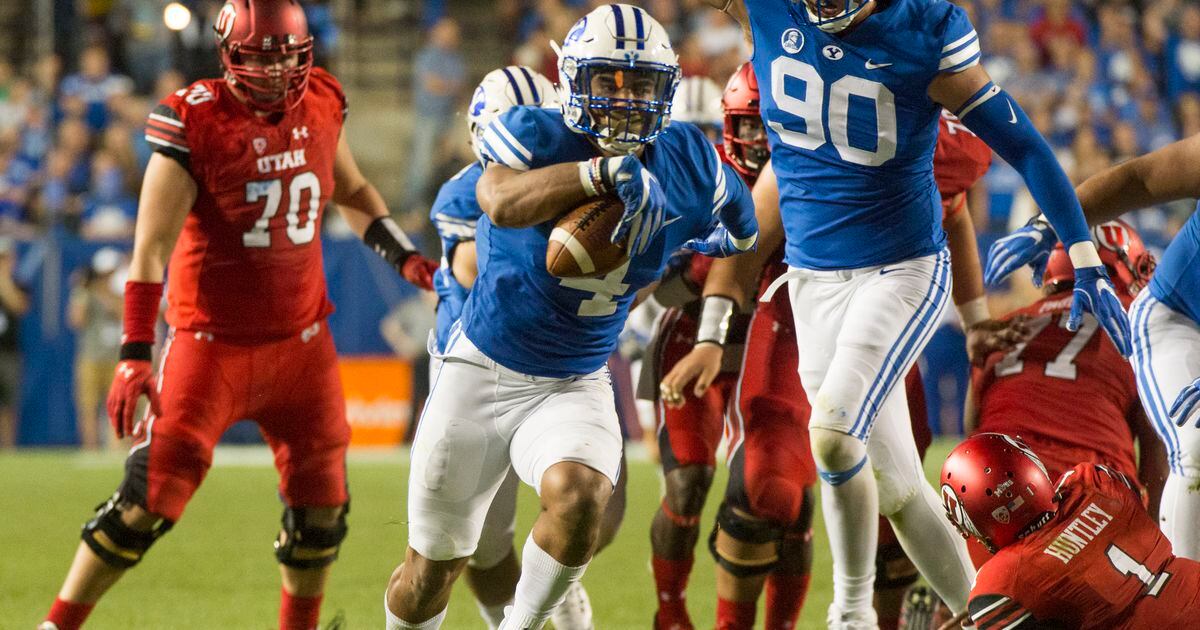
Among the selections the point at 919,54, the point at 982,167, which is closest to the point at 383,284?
the point at 982,167

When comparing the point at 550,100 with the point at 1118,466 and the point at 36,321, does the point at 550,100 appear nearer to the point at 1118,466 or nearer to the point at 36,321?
the point at 1118,466

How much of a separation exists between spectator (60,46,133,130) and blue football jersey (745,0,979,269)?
10430mm

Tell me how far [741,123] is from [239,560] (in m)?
3.51

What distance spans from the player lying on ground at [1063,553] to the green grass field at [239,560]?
163 cm

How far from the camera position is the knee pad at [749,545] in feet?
14.4

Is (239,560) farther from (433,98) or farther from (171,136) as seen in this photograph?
(433,98)

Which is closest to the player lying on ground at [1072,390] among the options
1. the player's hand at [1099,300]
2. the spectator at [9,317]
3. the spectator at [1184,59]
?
the player's hand at [1099,300]

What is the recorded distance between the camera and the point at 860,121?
4.00 m

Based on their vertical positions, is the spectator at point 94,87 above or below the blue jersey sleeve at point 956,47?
below

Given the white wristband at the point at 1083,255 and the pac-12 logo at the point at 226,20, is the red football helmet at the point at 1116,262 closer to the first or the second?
the white wristband at the point at 1083,255

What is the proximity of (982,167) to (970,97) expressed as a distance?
38.3 inches

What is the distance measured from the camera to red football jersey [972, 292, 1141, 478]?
4.39 metres

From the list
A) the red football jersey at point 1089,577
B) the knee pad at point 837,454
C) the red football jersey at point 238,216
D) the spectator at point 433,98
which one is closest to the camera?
the red football jersey at point 1089,577

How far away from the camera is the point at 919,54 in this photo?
3906 millimetres
